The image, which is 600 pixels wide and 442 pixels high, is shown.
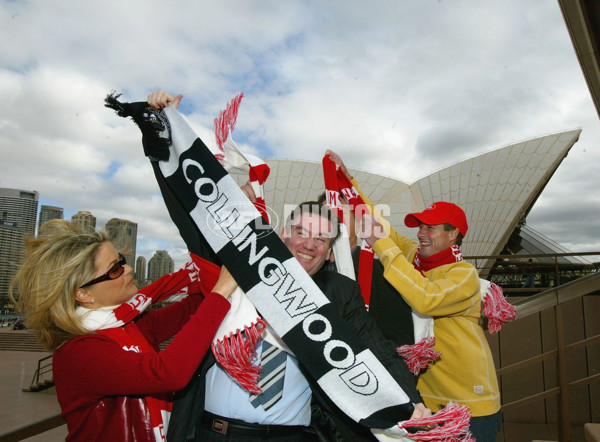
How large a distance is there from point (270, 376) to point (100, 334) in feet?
1.80

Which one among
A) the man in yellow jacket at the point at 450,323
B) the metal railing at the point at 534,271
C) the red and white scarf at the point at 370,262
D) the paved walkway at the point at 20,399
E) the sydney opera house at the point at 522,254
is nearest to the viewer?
the man in yellow jacket at the point at 450,323

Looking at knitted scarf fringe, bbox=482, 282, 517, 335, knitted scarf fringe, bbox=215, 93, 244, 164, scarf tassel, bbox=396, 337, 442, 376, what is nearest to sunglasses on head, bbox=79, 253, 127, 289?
knitted scarf fringe, bbox=215, 93, 244, 164

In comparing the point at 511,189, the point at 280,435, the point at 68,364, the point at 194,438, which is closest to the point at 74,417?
the point at 68,364

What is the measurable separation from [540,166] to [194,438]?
15.7 meters

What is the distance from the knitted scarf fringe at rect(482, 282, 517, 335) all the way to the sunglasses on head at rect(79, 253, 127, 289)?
1.74m

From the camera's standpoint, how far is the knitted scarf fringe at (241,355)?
1.17 metres

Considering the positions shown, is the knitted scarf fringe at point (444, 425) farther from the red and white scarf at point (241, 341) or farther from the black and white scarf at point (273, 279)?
the red and white scarf at point (241, 341)

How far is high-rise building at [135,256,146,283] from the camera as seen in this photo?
Result: 1626 millimetres

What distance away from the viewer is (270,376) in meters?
1.35

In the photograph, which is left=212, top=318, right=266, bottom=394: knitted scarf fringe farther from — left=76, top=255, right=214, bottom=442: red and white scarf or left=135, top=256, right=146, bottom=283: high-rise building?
left=135, top=256, right=146, bottom=283: high-rise building

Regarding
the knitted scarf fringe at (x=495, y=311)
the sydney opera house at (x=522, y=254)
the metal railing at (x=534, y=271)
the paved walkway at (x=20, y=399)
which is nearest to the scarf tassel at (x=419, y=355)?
the knitted scarf fringe at (x=495, y=311)

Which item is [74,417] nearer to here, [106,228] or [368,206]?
[106,228]

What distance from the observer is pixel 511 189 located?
47.3ft

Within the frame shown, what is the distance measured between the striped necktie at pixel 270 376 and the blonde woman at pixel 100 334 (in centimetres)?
28
